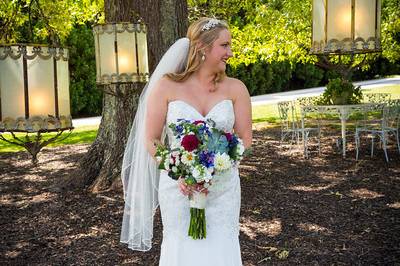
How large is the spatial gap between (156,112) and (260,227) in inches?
111

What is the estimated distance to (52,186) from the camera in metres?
7.73

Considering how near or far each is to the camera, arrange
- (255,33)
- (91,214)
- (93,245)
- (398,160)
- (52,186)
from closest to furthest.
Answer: (93,245) → (91,214) → (52,186) → (398,160) → (255,33)

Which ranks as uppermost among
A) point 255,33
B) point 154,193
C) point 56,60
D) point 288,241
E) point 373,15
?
point 255,33

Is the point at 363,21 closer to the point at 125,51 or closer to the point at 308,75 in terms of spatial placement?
the point at 125,51

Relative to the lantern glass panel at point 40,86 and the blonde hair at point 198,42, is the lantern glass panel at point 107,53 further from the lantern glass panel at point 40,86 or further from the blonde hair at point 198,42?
the lantern glass panel at point 40,86

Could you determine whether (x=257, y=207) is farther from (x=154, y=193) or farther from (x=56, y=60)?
(x=56, y=60)

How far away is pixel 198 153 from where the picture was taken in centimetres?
320

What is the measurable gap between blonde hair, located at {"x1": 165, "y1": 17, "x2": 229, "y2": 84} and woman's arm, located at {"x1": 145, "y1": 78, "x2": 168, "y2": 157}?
0.11 meters

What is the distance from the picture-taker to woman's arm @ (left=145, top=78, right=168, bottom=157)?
3631 mm

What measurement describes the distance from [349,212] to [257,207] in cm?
114

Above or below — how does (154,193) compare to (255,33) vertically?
below

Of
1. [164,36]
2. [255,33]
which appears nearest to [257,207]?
[164,36]

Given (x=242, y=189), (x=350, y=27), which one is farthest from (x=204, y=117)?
(x=242, y=189)

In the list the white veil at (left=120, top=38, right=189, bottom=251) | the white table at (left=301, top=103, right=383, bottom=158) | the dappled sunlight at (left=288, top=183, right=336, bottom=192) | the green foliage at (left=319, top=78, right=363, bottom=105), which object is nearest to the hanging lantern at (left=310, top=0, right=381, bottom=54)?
the white veil at (left=120, top=38, right=189, bottom=251)
